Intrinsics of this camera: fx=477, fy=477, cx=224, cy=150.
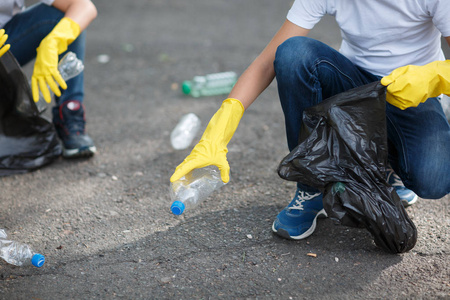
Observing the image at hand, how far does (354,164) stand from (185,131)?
1.62 meters

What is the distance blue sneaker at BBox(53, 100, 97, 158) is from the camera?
291 cm

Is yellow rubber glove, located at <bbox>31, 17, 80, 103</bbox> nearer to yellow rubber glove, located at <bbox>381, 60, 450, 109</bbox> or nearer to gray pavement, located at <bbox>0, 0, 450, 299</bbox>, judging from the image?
gray pavement, located at <bbox>0, 0, 450, 299</bbox>

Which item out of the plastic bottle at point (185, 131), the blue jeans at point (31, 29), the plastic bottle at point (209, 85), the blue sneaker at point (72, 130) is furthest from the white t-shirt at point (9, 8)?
the plastic bottle at point (209, 85)

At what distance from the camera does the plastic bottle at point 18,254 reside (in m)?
1.94

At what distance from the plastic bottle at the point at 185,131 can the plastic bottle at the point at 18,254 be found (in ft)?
4.28

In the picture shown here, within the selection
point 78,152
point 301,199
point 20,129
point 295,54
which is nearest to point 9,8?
Answer: point 20,129

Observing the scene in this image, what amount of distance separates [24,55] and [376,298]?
7.74ft

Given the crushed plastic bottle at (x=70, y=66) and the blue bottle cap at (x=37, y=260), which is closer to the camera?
the blue bottle cap at (x=37, y=260)

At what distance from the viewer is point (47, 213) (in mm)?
2383

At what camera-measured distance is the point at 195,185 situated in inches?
83.0

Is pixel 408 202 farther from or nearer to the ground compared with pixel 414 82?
nearer to the ground

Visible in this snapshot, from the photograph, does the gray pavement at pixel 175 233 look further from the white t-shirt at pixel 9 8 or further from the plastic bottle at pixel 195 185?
the white t-shirt at pixel 9 8

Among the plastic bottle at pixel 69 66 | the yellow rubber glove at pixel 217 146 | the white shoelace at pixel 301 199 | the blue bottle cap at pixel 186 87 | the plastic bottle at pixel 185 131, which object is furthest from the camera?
the blue bottle cap at pixel 186 87

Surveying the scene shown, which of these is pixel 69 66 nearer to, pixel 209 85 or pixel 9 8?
pixel 9 8
